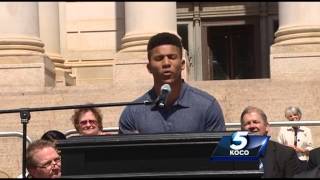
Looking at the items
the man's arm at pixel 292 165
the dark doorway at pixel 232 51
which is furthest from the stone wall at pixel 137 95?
the dark doorway at pixel 232 51

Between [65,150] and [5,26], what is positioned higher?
[5,26]

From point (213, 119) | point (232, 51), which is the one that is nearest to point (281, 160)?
point (213, 119)

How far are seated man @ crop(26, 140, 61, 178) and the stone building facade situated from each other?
21.7ft

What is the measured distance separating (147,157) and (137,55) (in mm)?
14512

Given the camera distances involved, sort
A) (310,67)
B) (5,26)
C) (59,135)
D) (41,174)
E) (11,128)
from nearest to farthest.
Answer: (41,174)
(59,135)
(11,128)
(310,67)
(5,26)

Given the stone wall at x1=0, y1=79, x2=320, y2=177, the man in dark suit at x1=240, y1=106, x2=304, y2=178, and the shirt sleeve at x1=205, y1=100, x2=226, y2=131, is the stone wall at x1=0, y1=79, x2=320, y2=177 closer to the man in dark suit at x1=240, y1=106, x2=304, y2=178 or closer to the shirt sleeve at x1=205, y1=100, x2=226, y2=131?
the man in dark suit at x1=240, y1=106, x2=304, y2=178

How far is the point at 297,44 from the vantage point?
17.8m

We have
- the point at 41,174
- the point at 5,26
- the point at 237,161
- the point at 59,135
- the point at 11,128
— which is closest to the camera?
the point at 237,161

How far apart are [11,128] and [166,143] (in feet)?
35.2

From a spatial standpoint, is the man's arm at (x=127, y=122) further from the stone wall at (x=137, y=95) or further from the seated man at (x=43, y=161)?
the stone wall at (x=137, y=95)

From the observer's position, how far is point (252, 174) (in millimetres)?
4020

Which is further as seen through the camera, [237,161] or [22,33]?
[22,33]

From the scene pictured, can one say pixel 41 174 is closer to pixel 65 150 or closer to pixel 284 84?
pixel 65 150

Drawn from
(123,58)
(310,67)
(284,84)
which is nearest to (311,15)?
(310,67)
